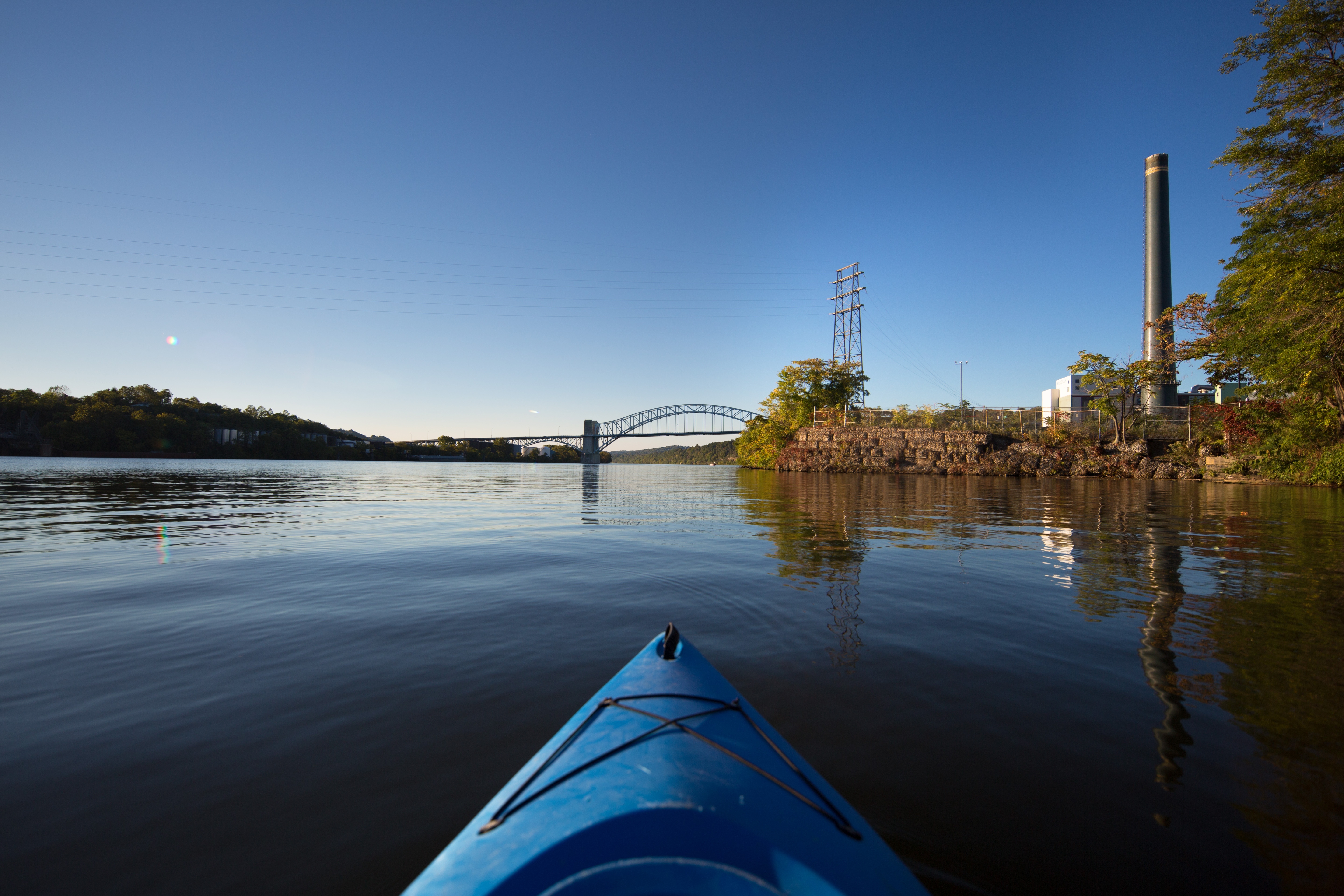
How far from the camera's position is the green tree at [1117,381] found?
32156 mm

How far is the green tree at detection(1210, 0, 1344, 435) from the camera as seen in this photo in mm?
15914

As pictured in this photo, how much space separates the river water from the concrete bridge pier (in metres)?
113

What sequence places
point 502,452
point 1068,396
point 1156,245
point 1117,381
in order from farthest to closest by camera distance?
point 502,452 → point 1068,396 → point 1156,245 → point 1117,381

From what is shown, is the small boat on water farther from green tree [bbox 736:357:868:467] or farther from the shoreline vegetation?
the shoreline vegetation

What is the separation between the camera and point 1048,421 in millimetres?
36500

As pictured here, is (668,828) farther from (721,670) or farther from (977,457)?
(977,457)

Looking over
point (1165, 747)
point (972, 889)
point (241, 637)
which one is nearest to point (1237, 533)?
point (1165, 747)

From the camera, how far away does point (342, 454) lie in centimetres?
10625

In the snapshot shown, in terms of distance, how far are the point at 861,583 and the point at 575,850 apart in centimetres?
561

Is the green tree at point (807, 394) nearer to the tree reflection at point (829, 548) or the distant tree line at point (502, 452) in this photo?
the tree reflection at point (829, 548)

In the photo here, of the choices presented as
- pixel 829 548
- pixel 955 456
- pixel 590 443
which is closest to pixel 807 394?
pixel 955 456

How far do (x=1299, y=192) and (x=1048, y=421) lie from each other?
2091 cm

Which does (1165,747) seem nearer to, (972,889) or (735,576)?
(972,889)

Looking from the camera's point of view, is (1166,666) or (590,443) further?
(590,443)
